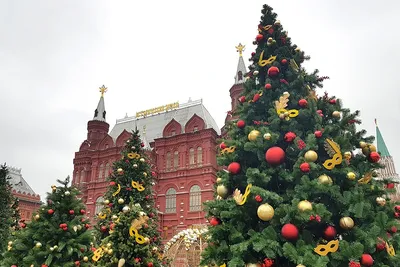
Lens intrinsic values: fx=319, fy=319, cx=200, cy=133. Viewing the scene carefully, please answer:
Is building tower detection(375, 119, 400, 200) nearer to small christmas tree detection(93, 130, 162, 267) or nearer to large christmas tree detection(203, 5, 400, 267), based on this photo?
small christmas tree detection(93, 130, 162, 267)

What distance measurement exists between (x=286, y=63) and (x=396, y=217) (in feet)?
10.00

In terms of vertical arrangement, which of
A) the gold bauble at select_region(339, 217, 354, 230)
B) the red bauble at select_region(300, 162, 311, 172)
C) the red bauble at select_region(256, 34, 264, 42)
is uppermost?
the red bauble at select_region(256, 34, 264, 42)

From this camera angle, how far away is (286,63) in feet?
18.9

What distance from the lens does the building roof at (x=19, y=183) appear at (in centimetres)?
4462

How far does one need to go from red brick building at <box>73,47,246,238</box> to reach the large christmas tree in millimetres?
20932

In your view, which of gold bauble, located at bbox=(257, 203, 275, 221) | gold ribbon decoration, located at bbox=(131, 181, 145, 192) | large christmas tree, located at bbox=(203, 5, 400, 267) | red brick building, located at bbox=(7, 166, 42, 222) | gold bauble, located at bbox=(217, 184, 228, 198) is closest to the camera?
large christmas tree, located at bbox=(203, 5, 400, 267)

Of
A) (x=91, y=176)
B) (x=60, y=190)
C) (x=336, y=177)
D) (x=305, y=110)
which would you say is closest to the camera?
(x=336, y=177)

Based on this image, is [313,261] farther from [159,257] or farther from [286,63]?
[159,257]

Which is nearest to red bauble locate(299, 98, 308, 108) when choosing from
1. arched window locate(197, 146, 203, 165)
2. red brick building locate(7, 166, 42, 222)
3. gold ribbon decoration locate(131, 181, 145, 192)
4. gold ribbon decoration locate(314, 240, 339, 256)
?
gold ribbon decoration locate(314, 240, 339, 256)

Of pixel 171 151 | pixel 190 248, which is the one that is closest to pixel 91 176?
pixel 171 151

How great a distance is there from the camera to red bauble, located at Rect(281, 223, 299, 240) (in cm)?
402

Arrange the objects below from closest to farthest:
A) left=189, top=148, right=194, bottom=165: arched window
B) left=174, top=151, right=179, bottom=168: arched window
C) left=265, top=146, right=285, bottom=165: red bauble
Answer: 1. left=265, top=146, right=285, bottom=165: red bauble
2. left=189, top=148, right=194, bottom=165: arched window
3. left=174, top=151, right=179, bottom=168: arched window

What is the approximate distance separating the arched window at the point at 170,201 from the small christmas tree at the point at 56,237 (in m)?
19.6

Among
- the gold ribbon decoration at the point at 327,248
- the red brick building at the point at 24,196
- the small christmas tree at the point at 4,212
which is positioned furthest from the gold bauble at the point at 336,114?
the red brick building at the point at 24,196
